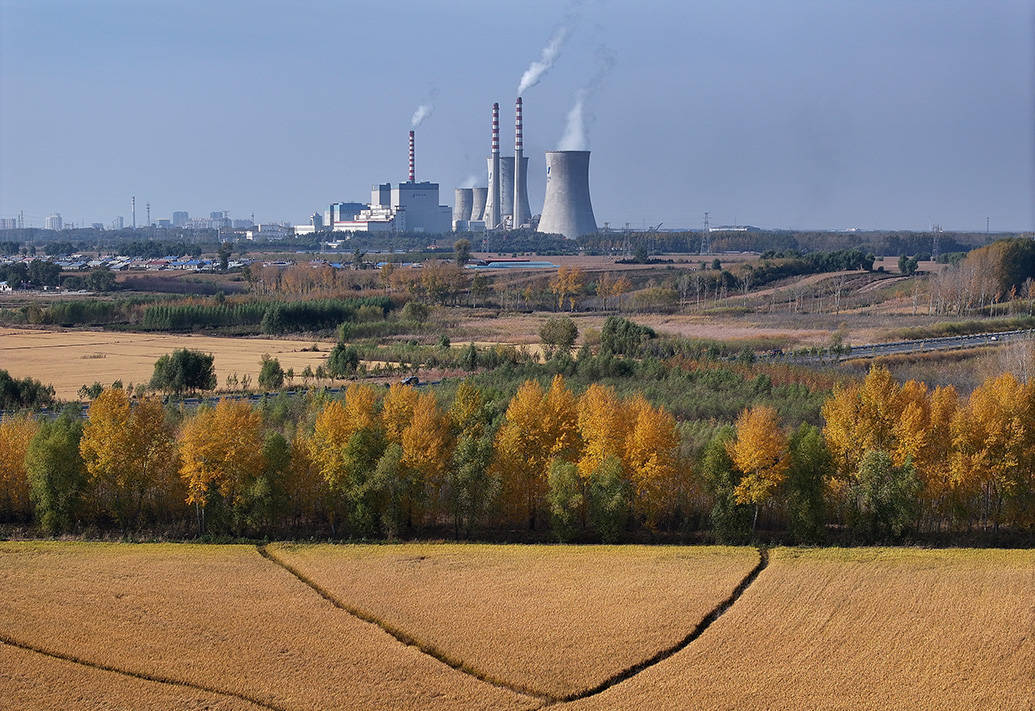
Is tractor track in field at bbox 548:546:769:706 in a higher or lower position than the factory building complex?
lower

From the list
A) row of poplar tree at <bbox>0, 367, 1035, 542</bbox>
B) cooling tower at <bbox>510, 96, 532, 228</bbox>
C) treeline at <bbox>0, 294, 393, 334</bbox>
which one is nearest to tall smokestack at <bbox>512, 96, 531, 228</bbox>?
cooling tower at <bbox>510, 96, 532, 228</bbox>

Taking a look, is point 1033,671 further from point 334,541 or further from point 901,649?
point 334,541

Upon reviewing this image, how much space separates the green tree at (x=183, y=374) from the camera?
37.2 m

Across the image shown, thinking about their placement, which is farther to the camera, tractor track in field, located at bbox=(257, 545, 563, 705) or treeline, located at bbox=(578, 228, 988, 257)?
treeline, located at bbox=(578, 228, 988, 257)

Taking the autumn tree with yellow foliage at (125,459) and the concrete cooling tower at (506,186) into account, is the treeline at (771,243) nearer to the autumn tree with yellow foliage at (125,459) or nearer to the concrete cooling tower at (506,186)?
the concrete cooling tower at (506,186)

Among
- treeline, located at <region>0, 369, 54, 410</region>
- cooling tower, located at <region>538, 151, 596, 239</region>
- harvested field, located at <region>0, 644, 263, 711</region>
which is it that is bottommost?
harvested field, located at <region>0, 644, 263, 711</region>

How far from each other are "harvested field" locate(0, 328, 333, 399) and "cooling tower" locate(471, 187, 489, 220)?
108186mm

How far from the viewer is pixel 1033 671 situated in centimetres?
1605

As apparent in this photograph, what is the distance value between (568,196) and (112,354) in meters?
75.7

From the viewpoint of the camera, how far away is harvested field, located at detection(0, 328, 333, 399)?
133ft

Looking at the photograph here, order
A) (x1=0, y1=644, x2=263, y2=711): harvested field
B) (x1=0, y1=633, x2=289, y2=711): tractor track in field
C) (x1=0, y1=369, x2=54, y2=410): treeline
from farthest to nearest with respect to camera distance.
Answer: (x1=0, y1=369, x2=54, y2=410): treeline < (x1=0, y1=633, x2=289, y2=711): tractor track in field < (x1=0, y1=644, x2=263, y2=711): harvested field

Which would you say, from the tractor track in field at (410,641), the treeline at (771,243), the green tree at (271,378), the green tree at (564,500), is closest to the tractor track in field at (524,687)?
the tractor track in field at (410,641)

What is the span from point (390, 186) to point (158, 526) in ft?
450

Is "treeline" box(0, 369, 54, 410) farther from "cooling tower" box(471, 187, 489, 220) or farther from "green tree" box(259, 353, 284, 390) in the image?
"cooling tower" box(471, 187, 489, 220)
